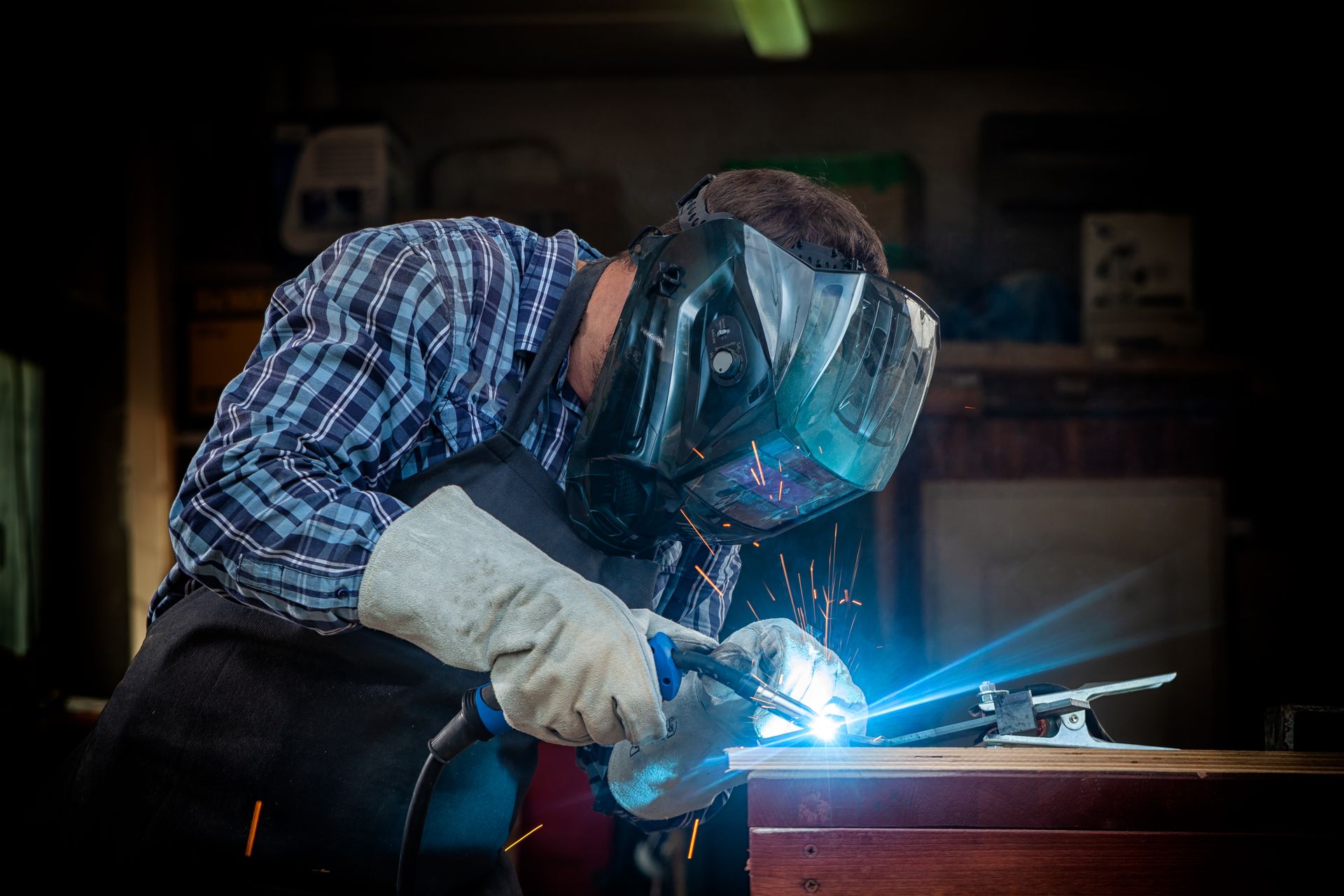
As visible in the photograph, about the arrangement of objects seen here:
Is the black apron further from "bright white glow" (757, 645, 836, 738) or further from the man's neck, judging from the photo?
"bright white glow" (757, 645, 836, 738)

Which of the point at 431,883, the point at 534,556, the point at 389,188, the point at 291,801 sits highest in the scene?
the point at 389,188

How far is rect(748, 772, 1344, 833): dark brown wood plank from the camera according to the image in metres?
1.05

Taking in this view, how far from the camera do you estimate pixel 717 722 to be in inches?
62.3

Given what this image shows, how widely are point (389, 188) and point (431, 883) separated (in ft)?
9.10

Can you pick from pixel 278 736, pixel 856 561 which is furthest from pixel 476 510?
pixel 856 561

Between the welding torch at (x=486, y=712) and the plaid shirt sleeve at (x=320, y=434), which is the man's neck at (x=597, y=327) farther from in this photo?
the welding torch at (x=486, y=712)

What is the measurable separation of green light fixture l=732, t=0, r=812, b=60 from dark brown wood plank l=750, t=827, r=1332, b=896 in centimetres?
313

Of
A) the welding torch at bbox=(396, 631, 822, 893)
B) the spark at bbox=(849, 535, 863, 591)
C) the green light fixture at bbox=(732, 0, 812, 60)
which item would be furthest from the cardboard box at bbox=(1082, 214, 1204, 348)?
the welding torch at bbox=(396, 631, 822, 893)

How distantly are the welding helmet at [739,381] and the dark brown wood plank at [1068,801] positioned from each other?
0.47 meters

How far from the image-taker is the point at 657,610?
188 cm

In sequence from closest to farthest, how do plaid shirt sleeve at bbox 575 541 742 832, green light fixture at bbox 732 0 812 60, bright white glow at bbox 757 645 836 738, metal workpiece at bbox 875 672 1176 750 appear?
metal workpiece at bbox 875 672 1176 750
bright white glow at bbox 757 645 836 738
plaid shirt sleeve at bbox 575 541 742 832
green light fixture at bbox 732 0 812 60

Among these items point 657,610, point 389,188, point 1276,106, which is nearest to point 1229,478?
point 1276,106

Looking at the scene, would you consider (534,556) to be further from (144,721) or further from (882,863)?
(144,721)

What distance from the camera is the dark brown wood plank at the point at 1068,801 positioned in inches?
41.4
